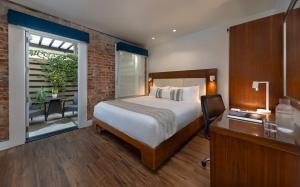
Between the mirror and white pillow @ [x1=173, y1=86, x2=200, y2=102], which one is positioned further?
white pillow @ [x1=173, y1=86, x2=200, y2=102]

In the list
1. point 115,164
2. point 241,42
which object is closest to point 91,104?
point 115,164

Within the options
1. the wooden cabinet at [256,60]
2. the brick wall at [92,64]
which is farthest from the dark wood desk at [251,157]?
the brick wall at [92,64]

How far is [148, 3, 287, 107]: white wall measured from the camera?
3.08 m

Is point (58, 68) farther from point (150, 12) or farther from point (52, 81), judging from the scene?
point (150, 12)

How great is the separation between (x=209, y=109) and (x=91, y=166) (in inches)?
70.0

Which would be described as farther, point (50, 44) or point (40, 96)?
point (50, 44)

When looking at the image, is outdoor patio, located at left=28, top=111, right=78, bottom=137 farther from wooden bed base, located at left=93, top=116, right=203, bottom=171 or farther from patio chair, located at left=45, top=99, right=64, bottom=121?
wooden bed base, located at left=93, top=116, right=203, bottom=171

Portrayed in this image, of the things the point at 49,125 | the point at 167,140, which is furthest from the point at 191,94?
the point at 49,125

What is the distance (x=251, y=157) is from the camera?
41.4 inches

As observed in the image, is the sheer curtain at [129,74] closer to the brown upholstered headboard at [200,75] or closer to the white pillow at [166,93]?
the brown upholstered headboard at [200,75]

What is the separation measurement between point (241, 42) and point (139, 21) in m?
2.05

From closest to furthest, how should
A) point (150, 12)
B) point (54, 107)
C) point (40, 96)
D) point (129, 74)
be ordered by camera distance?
point (150, 12) → point (54, 107) → point (40, 96) → point (129, 74)

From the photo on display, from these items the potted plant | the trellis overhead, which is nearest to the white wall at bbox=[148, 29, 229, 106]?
the trellis overhead

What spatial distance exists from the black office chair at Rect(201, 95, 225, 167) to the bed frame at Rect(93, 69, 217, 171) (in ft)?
1.59
